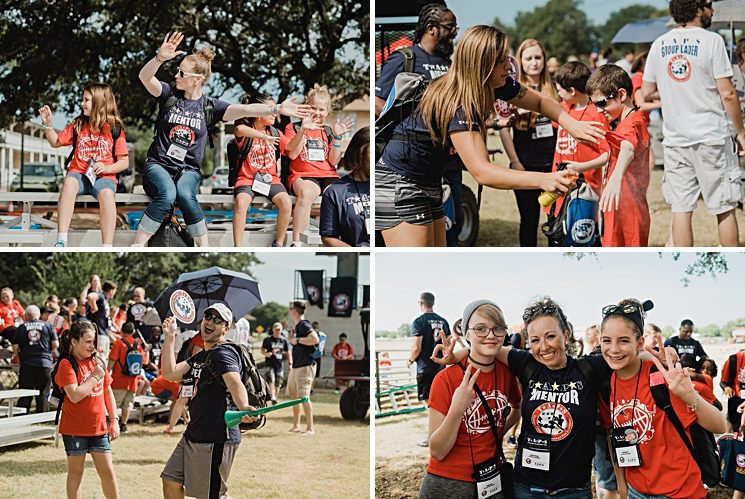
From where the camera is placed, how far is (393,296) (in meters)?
4.39

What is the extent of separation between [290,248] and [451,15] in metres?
1.52

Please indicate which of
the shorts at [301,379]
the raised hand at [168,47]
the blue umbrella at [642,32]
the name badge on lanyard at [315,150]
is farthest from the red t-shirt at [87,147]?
the blue umbrella at [642,32]

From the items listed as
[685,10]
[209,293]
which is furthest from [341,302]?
[685,10]

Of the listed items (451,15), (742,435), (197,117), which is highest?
(451,15)

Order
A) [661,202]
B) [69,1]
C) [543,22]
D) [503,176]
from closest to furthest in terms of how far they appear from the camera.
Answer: [503,176]
[69,1]
[661,202]
[543,22]

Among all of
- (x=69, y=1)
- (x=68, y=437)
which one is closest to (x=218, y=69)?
(x=69, y=1)

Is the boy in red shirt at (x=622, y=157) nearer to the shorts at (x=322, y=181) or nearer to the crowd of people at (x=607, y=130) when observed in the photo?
the crowd of people at (x=607, y=130)

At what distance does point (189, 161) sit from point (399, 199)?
133 cm

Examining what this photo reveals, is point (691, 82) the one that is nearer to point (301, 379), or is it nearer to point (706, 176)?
point (706, 176)

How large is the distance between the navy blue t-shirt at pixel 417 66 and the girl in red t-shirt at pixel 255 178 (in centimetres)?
73

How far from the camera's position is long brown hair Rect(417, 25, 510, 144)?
2.80m

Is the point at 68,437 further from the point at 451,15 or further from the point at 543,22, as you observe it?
the point at 543,22

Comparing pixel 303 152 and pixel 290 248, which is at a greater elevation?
pixel 303 152

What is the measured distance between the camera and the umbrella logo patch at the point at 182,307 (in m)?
3.79
